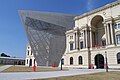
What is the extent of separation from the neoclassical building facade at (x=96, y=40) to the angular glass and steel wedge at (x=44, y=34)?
10.5 meters

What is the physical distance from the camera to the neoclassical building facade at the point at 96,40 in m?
37.5

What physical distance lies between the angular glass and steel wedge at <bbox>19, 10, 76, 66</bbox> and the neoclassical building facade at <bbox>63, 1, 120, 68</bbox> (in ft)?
34.5

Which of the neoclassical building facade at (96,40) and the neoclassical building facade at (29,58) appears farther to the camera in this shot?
the neoclassical building facade at (29,58)

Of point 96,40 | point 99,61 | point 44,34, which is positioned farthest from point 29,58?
point 99,61

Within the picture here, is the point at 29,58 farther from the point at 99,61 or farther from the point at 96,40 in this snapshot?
the point at 99,61

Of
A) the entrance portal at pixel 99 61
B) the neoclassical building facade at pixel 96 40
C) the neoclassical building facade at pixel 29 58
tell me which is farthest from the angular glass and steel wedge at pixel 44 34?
the entrance portal at pixel 99 61

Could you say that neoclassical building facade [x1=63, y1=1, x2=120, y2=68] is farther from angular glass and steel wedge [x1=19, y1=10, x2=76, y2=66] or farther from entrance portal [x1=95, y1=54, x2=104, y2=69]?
angular glass and steel wedge [x1=19, y1=10, x2=76, y2=66]

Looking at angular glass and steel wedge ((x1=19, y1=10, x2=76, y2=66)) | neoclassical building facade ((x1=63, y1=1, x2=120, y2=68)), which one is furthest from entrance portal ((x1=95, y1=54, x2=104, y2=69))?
angular glass and steel wedge ((x1=19, y1=10, x2=76, y2=66))

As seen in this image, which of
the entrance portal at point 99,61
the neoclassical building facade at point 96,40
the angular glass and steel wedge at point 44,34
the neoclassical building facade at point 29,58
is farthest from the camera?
the neoclassical building facade at point 29,58

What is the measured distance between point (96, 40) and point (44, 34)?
22.8m

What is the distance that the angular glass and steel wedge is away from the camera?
57438mm

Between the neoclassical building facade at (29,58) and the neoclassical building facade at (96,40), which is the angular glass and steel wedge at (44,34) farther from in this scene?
the neoclassical building facade at (29,58)

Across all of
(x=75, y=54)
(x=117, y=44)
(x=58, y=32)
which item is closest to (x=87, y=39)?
(x=75, y=54)

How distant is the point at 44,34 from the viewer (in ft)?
194
